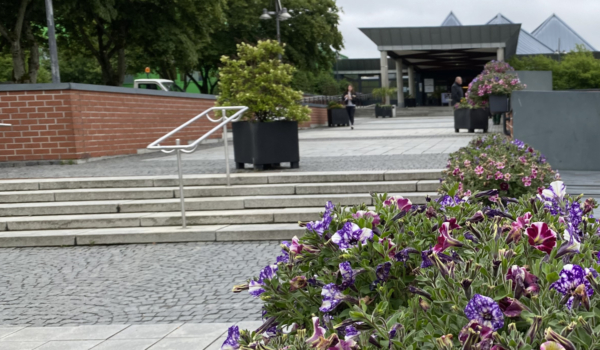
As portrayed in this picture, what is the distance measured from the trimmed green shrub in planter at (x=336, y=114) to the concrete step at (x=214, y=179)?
2241 centimetres

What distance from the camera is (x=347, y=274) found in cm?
212

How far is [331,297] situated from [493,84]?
15.6 m

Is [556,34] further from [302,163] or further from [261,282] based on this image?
[261,282]

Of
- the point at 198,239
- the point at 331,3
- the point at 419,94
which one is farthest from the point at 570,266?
the point at 419,94

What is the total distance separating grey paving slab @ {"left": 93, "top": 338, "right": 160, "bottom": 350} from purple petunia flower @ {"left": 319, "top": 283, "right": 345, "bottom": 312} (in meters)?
2.28

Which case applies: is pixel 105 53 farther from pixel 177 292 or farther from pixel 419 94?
pixel 419 94

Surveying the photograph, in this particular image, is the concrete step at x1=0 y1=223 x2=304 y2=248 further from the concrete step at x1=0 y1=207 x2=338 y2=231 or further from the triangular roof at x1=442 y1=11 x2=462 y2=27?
the triangular roof at x1=442 y1=11 x2=462 y2=27

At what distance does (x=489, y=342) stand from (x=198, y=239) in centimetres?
631

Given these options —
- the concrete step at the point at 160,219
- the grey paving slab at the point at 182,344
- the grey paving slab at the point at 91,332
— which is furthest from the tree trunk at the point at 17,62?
the grey paving slab at the point at 182,344

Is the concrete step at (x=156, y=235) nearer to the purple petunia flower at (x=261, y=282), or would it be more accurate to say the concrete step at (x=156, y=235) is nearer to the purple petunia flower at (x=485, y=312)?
the purple petunia flower at (x=261, y=282)

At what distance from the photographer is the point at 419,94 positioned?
77625 millimetres

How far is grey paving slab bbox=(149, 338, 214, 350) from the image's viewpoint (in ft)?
13.1

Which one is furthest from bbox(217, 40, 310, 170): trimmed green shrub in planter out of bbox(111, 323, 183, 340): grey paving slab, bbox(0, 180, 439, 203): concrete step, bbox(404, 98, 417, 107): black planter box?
bbox(404, 98, 417, 107): black planter box

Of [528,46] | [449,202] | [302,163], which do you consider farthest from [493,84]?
[528,46]
